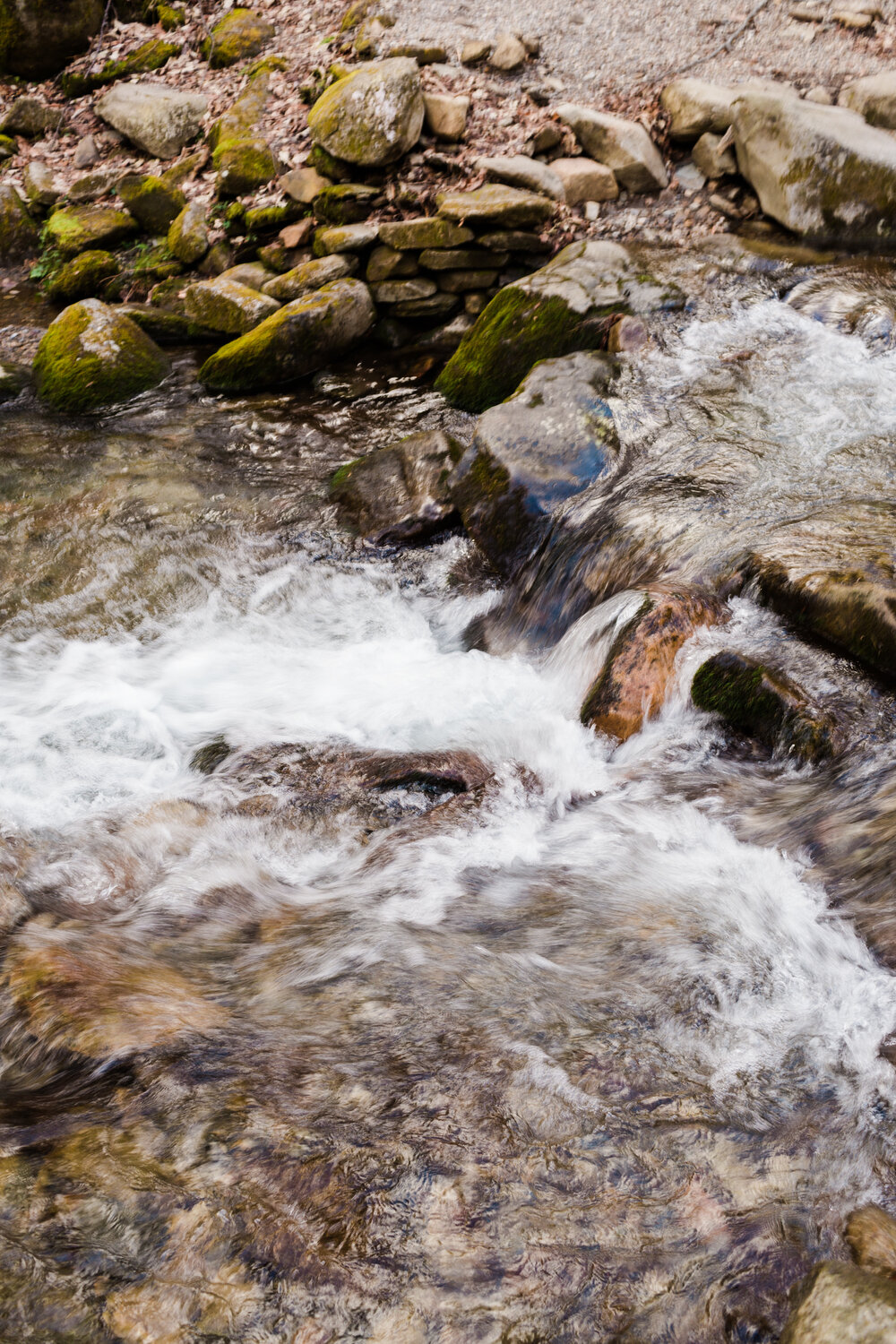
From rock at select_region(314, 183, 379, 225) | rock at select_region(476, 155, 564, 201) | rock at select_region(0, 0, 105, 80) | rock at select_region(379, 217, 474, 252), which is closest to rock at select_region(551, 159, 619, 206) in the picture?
rock at select_region(476, 155, 564, 201)

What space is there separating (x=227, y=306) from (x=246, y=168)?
207 cm

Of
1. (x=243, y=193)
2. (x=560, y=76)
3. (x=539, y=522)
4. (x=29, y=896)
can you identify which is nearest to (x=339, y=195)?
(x=243, y=193)

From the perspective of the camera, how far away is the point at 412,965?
110 inches

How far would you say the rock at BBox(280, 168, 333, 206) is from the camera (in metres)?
8.87

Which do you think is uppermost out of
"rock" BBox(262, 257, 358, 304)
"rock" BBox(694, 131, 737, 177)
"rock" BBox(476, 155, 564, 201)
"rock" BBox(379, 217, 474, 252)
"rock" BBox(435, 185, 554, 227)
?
"rock" BBox(694, 131, 737, 177)

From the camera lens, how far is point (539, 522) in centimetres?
543

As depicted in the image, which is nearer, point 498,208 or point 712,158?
point 498,208

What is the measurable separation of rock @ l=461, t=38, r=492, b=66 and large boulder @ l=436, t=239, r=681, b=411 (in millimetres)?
4041

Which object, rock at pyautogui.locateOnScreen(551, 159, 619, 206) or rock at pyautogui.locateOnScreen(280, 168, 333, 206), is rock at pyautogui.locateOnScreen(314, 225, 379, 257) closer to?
rock at pyautogui.locateOnScreen(280, 168, 333, 206)

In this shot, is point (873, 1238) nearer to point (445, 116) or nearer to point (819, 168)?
point (819, 168)

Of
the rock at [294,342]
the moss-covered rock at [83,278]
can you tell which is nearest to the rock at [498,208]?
the rock at [294,342]

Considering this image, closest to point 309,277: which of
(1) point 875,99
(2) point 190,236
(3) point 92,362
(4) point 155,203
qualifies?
(2) point 190,236

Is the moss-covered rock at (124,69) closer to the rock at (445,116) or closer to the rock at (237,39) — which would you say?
the rock at (237,39)

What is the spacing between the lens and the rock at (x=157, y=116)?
34.0ft
